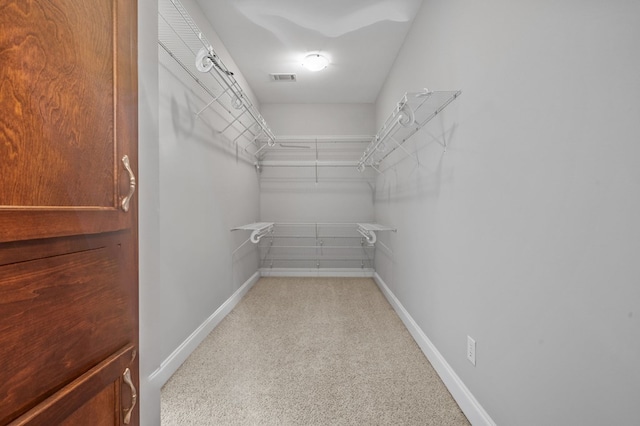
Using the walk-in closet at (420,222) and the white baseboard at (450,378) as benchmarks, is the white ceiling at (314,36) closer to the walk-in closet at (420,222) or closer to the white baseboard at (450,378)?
the walk-in closet at (420,222)

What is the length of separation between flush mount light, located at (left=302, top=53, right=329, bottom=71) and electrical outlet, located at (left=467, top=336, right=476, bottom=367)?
A: 2.51 m

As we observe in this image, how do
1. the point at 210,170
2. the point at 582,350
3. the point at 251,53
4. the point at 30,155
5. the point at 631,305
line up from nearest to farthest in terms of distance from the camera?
1. the point at 30,155
2. the point at 631,305
3. the point at 582,350
4. the point at 210,170
5. the point at 251,53

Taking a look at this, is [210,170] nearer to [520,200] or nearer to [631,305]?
[520,200]

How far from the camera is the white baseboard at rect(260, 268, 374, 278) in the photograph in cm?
387

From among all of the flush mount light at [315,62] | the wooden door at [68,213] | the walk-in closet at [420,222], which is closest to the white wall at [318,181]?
the walk-in closet at [420,222]

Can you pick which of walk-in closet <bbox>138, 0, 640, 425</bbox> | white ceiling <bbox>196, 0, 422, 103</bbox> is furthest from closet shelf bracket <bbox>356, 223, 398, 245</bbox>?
white ceiling <bbox>196, 0, 422, 103</bbox>

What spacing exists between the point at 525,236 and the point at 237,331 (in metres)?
2.01

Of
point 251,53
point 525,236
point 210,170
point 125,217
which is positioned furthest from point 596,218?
point 251,53

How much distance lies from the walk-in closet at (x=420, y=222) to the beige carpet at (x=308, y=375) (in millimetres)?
13

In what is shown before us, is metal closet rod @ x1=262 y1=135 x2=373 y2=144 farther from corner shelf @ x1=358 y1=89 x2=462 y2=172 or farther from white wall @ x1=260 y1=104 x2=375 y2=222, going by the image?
corner shelf @ x1=358 y1=89 x2=462 y2=172

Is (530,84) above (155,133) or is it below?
above

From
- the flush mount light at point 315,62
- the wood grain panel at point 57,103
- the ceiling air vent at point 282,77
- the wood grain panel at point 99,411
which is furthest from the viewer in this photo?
the ceiling air vent at point 282,77

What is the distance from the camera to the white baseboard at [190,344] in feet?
5.04

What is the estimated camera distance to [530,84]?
3.11ft
